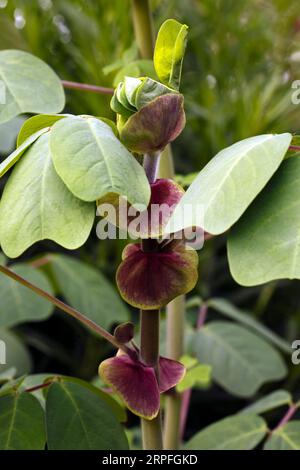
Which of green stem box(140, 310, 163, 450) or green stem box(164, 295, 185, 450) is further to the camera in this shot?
green stem box(164, 295, 185, 450)

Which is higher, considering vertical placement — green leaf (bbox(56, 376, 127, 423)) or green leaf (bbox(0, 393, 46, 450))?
green leaf (bbox(0, 393, 46, 450))

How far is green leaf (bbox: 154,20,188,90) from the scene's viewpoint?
13.7 inches

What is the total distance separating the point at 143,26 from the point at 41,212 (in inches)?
12.2

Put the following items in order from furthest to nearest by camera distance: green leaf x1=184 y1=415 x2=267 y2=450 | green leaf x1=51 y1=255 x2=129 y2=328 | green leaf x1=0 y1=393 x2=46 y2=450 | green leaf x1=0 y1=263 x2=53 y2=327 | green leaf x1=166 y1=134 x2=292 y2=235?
green leaf x1=51 y1=255 x2=129 y2=328 → green leaf x1=0 y1=263 x2=53 y2=327 → green leaf x1=184 y1=415 x2=267 y2=450 → green leaf x1=0 y1=393 x2=46 y2=450 → green leaf x1=166 y1=134 x2=292 y2=235

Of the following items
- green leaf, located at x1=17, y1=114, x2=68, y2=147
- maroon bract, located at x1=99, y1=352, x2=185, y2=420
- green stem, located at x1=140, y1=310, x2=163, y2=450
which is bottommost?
maroon bract, located at x1=99, y1=352, x2=185, y2=420

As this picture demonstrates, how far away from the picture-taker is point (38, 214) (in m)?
0.32

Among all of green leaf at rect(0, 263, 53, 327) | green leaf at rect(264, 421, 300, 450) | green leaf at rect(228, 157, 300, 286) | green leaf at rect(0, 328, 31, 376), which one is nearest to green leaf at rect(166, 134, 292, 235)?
green leaf at rect(228, 157, 300, 286)

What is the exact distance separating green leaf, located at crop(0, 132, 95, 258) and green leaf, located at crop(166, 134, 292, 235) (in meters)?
0.05

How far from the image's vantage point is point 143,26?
573mm

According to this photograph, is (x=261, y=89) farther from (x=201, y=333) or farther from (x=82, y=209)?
(x=82, y=209)

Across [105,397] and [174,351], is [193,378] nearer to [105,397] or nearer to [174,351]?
[174,351]

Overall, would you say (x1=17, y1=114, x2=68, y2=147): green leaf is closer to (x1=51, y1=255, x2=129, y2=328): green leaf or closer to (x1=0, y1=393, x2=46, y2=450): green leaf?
(x1=0, y1=393, x2=46, y2=450): green leaf

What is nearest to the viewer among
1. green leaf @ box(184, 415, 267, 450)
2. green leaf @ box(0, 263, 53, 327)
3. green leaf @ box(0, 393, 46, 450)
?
green leaf @ box(0, 393, 46, 450)

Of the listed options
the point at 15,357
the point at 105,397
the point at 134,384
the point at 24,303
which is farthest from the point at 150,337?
the point at 15,357
